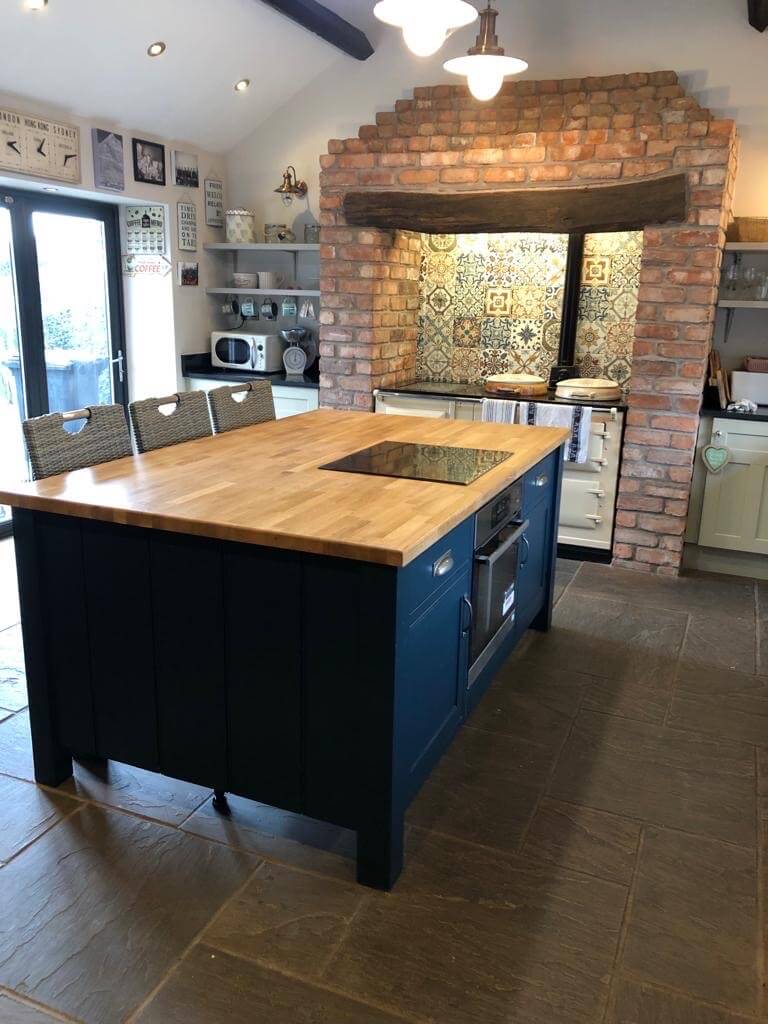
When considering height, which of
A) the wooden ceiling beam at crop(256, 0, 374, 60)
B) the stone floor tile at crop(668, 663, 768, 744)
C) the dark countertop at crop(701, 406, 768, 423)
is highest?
the wooden ceiling beam at crop(256, 0, 374, 60)

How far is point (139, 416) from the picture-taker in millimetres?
2807

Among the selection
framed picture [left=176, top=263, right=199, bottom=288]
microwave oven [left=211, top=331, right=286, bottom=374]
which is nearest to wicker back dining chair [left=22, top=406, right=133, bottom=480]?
microwave oven [left=211, top=331, right=286, bottom=374]

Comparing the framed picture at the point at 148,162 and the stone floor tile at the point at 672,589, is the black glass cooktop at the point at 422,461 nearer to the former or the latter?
the stone floor tile at the point at 672,589

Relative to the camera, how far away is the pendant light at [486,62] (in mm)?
2902

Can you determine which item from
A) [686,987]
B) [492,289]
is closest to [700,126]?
[492,289]

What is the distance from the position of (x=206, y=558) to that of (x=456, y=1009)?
3.60 ft

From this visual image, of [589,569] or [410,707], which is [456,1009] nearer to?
[410,707]

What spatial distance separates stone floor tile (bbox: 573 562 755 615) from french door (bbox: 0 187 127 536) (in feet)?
9.70

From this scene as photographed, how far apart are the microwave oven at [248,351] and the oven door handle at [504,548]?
2.78m

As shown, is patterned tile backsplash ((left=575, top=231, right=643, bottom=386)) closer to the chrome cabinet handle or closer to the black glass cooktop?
the black glass cooktop

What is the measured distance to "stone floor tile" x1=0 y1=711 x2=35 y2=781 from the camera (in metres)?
2.46

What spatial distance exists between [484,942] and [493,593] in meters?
1.00

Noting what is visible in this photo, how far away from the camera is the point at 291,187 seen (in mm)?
5148

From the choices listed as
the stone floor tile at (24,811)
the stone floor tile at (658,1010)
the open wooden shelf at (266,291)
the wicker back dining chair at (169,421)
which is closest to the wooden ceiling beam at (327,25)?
the open wooden shelf at (266,291)
